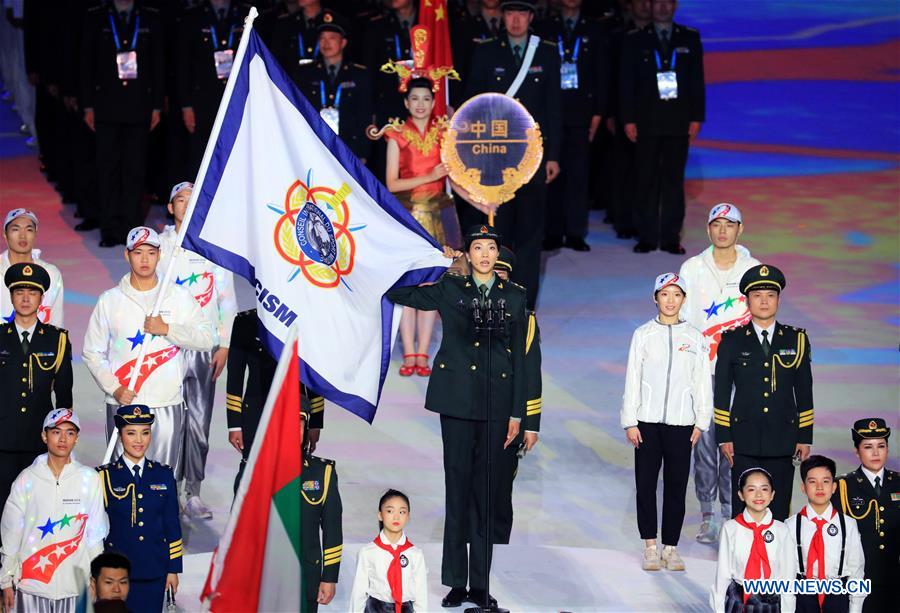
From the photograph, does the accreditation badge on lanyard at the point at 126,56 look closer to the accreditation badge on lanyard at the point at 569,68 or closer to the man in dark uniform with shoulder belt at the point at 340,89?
the man in dark uniform with shoulder belt at the point at 340,89

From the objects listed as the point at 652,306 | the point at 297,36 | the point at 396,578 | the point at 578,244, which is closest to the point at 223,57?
the point at 297,36

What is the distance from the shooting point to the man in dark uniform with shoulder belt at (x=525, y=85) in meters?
12.0

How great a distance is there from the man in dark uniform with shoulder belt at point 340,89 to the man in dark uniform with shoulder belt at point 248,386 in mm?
3798

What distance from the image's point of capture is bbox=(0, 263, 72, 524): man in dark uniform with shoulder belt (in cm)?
853

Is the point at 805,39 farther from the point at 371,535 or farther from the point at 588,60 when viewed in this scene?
the point at 371,535

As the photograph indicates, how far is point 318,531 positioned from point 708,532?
2723 mm

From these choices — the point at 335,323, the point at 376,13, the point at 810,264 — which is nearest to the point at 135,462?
the point at 335,323

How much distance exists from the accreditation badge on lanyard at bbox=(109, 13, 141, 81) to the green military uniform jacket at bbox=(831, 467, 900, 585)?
25.2ft

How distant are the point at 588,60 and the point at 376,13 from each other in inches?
68.1

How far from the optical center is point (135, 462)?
8094mm

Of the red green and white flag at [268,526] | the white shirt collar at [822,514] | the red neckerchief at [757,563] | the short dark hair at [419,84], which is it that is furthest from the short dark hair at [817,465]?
the short dark hair at [419,84]

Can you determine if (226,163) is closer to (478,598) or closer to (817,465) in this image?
(478,598)

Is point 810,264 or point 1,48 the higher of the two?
point 1,48

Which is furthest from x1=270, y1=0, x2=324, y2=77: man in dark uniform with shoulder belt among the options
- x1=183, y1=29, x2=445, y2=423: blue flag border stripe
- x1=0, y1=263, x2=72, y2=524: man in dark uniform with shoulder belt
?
x1=183, y1=29, x2=445, y2=423: blue flag border stripe
